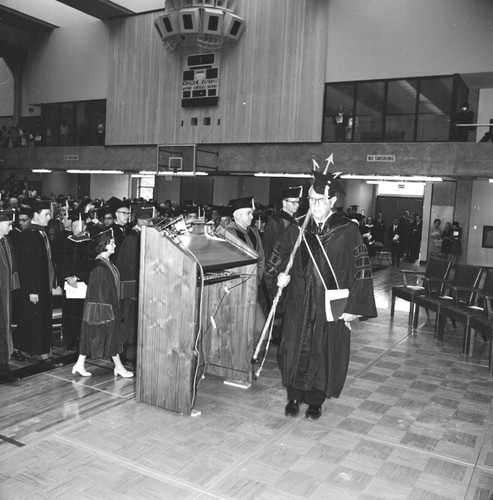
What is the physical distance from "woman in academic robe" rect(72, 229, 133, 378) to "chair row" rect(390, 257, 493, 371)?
420cm

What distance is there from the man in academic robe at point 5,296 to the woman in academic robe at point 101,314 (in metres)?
0.62

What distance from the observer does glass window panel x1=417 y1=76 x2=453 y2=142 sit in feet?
50.4

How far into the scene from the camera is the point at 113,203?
838cm

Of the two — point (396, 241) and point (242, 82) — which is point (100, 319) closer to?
point (242, 82)

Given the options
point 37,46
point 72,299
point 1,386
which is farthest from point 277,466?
point 37,46

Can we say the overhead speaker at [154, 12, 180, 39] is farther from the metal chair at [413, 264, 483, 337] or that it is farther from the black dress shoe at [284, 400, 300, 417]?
the black dress shoe at [284, 400, 300, 417]

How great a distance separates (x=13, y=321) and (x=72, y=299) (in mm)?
669

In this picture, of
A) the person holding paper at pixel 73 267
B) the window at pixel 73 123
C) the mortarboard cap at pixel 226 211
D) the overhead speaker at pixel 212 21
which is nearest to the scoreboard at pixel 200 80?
the overhead speaker at pixel 212 21

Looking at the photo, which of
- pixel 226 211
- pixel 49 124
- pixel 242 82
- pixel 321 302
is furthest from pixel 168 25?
pixel 321 302

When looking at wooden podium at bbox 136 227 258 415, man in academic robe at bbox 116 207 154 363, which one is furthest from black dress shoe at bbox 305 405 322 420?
man in academic robe at bbox 116 207 154 363

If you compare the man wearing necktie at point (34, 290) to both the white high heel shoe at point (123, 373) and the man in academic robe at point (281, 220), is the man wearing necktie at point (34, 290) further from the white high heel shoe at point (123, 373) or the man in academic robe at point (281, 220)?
the man in academic robe at point (281, 220)

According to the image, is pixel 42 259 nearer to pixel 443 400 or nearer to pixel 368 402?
pixel 368 402

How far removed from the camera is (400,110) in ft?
53.4

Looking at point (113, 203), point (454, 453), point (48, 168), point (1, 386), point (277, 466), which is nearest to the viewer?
point (277, 466)
